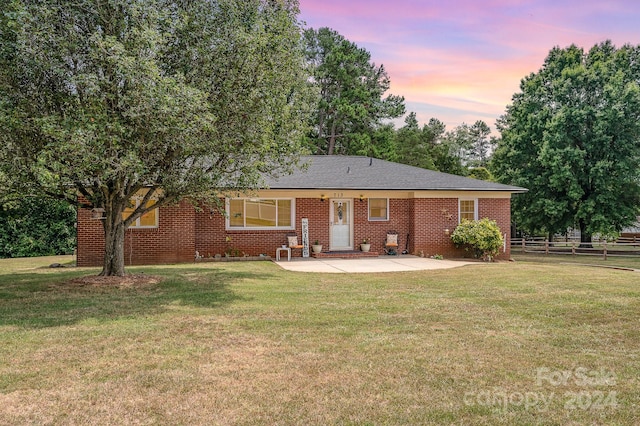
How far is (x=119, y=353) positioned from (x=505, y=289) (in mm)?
7834

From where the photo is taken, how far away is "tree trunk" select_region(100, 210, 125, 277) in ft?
35.7

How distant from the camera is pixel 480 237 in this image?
17.6m

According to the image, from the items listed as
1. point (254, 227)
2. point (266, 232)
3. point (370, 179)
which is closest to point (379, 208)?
point (370, 179)

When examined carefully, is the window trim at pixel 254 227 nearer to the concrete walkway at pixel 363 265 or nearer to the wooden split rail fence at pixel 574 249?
the concrete walkway at pixel 363 265

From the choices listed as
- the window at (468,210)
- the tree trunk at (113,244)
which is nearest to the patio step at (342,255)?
the window at (468,210)

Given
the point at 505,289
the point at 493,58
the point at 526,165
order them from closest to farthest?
the point at 505,289 → the point at 493,58 → the point at 526,165

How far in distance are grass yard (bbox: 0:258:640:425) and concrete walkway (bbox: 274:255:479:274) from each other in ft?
12.8

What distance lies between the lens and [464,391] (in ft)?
14.5

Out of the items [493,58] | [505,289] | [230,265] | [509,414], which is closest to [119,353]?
[509,414]

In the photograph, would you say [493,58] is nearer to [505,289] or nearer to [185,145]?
[505,289]

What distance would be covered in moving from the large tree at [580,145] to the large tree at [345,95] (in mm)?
13255

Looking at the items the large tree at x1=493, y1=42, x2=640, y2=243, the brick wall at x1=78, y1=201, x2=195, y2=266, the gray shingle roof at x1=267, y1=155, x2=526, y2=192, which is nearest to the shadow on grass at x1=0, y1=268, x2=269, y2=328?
the brick wall at x1=78, y1=201, x2=195, y2=266

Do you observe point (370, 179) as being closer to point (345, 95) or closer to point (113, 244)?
point (113, 244)

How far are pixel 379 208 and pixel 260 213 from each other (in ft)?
16.2
